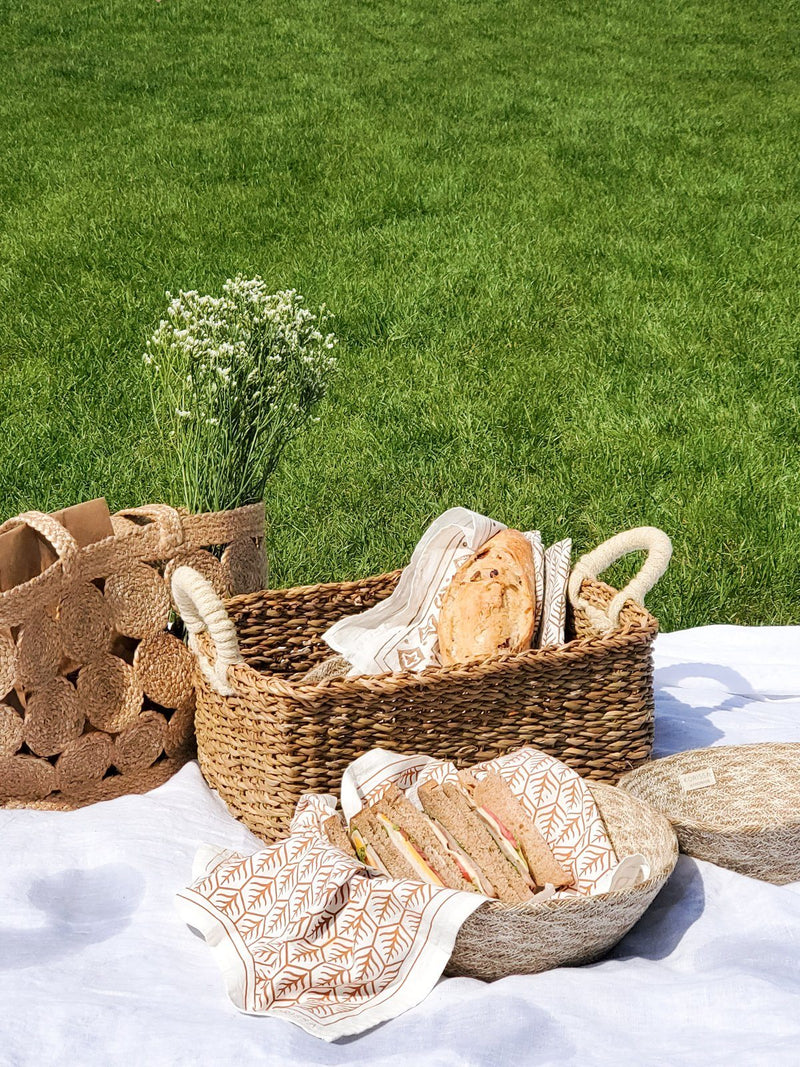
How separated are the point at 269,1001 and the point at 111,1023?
0.24m

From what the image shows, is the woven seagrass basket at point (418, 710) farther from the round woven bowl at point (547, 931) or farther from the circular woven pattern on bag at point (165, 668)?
the round woven bowl at point (547, 931)

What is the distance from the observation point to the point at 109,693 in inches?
104

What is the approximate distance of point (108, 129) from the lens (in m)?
9.38

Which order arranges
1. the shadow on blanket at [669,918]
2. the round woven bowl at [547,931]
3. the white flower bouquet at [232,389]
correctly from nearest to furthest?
1. the round woven bowl at [547,931]
2. the shadow on blanket at [669,918]
3. the white flower bouquet at [232,389]

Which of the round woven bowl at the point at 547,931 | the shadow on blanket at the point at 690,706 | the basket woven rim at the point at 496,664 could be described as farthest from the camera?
the shadow on blanket at the point at 690,706

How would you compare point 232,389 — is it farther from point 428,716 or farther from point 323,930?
point 323,930

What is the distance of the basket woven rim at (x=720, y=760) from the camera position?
2.23 metres

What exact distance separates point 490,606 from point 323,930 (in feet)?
2.96

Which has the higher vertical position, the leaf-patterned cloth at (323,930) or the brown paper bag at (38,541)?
the brown paper bag at (38,541)

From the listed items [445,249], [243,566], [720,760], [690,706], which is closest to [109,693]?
[243,566]

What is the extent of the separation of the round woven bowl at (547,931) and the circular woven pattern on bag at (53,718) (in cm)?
103

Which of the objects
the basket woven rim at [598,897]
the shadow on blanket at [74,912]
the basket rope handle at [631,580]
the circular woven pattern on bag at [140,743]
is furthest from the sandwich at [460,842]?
the circular woven pattern on bag at [140,743]

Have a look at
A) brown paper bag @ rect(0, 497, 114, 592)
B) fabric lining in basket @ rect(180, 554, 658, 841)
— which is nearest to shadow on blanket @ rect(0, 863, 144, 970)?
fabric lining in basket @ rect(180, 554, 658, 841)

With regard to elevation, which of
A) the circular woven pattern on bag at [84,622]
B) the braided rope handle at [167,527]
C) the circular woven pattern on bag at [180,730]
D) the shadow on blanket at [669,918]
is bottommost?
the shadow on blanket at [669,918]
